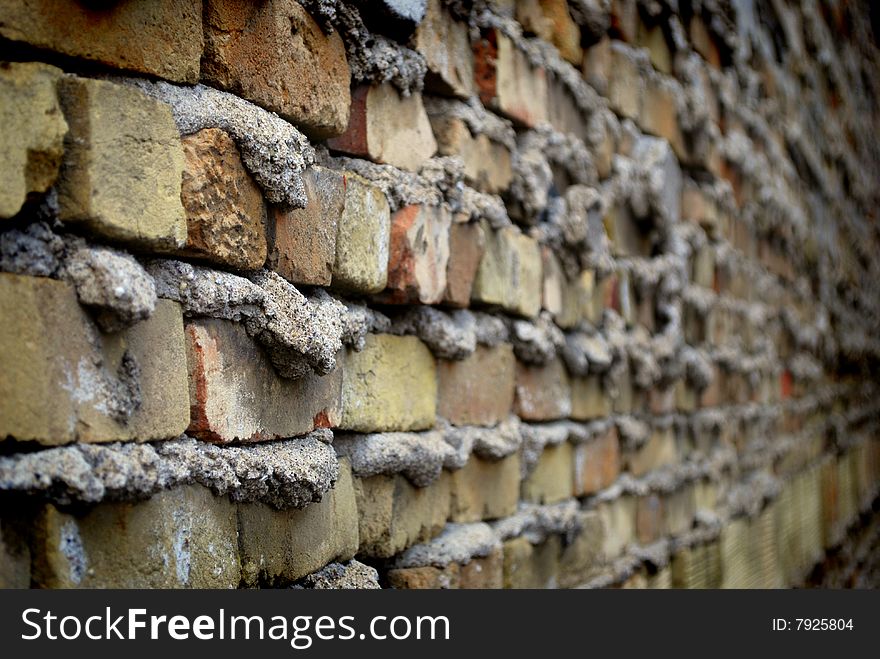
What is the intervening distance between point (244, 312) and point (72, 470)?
0.83ft

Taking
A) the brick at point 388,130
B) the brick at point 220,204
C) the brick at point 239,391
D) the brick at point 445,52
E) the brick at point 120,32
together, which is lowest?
the brick at point 239,391

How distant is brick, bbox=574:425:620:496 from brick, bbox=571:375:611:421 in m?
0.05

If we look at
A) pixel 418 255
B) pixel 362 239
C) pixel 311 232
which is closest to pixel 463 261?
pixel 418 255

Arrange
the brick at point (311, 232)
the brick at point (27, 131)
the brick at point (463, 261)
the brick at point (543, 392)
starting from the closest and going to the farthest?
1. the brick at point (27, 131)
2. the brick at point (311, 232)
3. the brick at point (463, 261)
4. the brick at point (543, 392)

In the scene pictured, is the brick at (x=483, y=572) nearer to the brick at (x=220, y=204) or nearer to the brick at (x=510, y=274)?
the brick at (x=510, y=274)

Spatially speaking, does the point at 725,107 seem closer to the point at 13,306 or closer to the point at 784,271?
the point at 784,271

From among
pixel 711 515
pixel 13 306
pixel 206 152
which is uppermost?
pixel 206 152

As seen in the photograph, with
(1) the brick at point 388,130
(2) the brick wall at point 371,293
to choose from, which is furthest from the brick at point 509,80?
(1) the brick at point 388,130

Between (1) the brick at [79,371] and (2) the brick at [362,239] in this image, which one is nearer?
(1) the brick at [79,371]

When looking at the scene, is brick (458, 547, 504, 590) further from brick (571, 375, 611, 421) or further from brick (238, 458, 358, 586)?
brick (571, 375, 611, 421)

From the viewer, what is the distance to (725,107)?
2.72 m

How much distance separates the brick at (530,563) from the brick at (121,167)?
0.88 meters

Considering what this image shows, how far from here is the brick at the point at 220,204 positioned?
879mm
